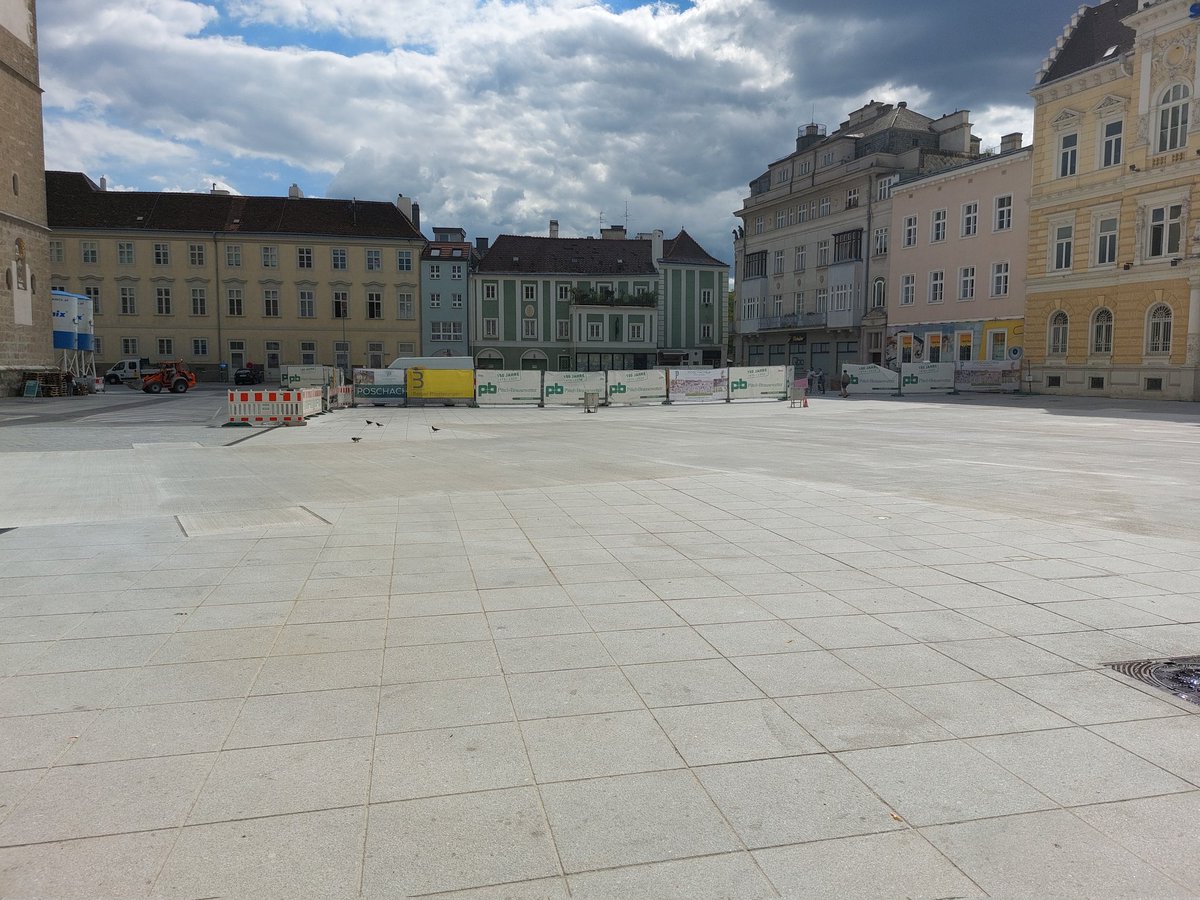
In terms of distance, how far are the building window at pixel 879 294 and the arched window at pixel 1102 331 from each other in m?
15.7

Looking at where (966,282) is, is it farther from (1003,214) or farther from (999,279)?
(1003,214)

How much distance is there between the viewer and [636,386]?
3731 cm

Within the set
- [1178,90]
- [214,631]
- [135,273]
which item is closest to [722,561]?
[214,631]

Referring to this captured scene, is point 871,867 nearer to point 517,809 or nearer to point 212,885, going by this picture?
point 517,809

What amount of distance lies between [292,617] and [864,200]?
2189 inches

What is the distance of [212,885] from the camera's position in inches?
106

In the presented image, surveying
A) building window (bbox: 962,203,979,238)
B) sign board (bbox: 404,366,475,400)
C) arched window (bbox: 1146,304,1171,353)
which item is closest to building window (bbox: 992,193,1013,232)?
building window (bbox: 962,203,979,238)

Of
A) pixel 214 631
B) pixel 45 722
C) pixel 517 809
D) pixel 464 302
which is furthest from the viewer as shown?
pixel 464 302

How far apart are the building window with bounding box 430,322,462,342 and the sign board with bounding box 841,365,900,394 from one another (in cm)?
3531

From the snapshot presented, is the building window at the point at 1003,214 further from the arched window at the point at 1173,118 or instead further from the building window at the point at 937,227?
the arched window at the point at 1173,118

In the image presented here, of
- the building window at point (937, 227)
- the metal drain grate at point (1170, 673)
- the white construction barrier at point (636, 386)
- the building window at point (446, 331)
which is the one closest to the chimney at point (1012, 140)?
the building window at point (937, 227)

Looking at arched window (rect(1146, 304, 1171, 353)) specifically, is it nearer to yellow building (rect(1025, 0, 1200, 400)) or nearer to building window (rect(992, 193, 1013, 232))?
yellow building (rect(1025, 0, 1200, 400))

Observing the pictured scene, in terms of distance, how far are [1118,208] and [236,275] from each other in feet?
194

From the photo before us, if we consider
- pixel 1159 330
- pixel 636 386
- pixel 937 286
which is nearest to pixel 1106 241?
pixel 1159 330
